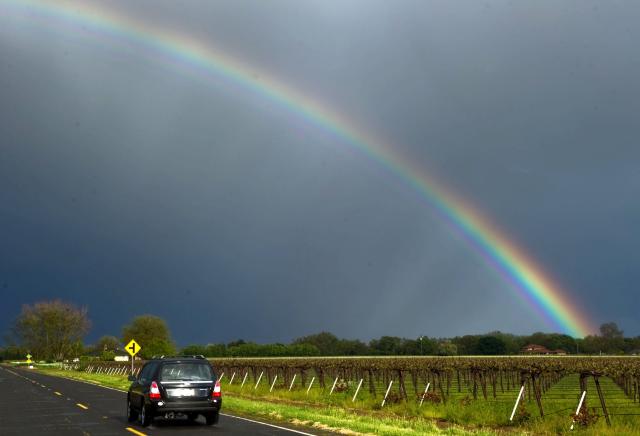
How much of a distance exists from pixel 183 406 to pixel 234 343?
171354 millimetres

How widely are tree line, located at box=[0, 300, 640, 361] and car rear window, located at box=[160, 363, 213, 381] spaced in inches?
4766

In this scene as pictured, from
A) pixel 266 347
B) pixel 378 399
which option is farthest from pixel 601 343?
pixel 378 399

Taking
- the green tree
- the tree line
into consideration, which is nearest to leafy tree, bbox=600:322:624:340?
the tree line

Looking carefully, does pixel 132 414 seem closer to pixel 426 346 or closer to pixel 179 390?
pixel 179 390

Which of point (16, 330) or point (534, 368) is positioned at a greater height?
point (16, 330)

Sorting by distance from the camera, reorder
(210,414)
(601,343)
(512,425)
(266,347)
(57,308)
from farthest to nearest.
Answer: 1. (601,343)
2. (266,347)
3. (57,308)
4. (512,425)
5. (210,414)

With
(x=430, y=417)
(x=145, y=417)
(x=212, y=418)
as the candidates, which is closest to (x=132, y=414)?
(x=145, y=417)

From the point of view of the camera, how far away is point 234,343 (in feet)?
614

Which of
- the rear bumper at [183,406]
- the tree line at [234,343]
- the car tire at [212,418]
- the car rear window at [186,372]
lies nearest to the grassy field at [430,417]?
the car tire at [212,418]

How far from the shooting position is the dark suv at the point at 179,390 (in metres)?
19.1

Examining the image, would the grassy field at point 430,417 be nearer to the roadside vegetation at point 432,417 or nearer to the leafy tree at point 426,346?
the roadside vegetation at point 432,417

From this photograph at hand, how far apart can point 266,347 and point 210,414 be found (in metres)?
155

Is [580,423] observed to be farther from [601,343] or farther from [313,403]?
[601,343]

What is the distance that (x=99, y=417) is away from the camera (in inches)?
898
